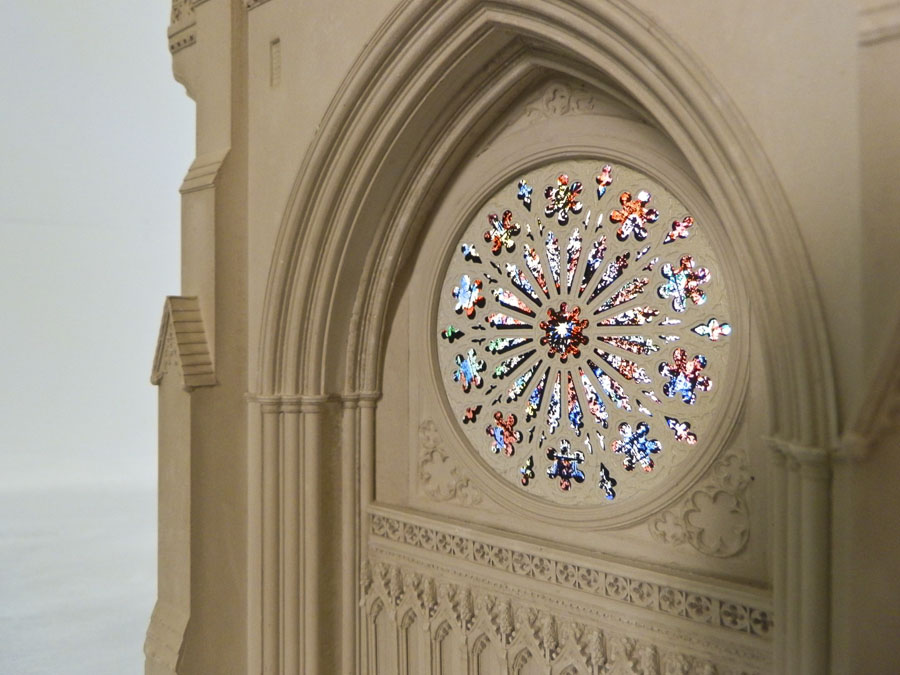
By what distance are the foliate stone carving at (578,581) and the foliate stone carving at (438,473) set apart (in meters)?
0.17

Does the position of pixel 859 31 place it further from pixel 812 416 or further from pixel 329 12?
pixel 329 12

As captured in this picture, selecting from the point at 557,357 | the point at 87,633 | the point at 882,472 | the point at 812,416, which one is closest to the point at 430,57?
the point at 557,357

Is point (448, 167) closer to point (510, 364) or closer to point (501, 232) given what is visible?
point (501, 232)

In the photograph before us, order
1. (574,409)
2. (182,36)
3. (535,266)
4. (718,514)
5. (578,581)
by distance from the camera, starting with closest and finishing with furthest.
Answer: (718,514) < (578,581) < (574,409) < (535,266) < (182,36)

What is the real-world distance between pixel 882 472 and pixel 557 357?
147cm

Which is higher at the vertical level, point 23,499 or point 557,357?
point 557,357

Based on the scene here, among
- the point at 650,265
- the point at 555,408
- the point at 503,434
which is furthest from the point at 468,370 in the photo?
the point at 650,265

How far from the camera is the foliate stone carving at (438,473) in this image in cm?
359

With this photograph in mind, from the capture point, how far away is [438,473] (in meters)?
3.71

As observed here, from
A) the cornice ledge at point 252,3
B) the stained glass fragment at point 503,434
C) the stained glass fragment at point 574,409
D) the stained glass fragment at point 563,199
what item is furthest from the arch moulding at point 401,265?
the stained glass fragment at point 574,409

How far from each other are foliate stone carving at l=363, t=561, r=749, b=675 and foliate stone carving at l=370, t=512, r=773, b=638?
0.14 feet

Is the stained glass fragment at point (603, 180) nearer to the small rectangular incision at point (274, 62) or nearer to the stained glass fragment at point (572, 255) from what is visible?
the stained glass fragment at point (572, 255)

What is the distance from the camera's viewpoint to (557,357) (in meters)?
3.29

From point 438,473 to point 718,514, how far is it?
1.35 m
